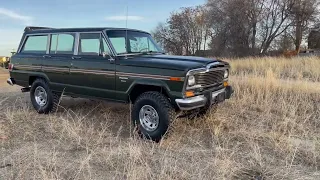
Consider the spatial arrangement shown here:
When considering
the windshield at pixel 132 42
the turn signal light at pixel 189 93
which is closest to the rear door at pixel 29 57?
the windshield at pixel 132 42

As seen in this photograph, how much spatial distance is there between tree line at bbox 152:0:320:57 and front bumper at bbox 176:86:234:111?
94.5 ft

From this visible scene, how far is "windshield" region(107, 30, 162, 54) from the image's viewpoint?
6.23m

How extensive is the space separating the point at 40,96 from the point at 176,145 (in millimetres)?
4014

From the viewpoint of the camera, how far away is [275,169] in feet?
13.8

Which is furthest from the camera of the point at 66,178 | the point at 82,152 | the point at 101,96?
the point at 101,96

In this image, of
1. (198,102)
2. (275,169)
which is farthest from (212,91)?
(275,169)

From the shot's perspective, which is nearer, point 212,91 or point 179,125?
point 212,91

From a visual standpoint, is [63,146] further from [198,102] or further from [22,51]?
[22,51]

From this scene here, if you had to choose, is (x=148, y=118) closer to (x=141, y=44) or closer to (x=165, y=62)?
(x=165, y=62)

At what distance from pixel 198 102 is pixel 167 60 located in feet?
2.96

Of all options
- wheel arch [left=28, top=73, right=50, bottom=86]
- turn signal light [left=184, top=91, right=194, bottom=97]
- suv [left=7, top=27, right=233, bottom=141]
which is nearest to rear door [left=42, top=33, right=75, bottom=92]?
suv [left=7, top=27, right=233, bottom=141]

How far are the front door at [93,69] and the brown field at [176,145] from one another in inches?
27.3

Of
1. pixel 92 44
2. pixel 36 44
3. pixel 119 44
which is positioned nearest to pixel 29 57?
pixel 36 44

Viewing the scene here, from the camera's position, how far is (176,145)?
5.25 meters
